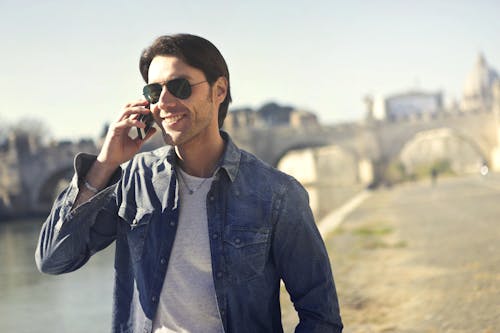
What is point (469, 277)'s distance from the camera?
5.25 metres

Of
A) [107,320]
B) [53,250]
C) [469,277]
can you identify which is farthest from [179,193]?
[107,320]

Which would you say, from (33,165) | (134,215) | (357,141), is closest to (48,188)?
(33,165)

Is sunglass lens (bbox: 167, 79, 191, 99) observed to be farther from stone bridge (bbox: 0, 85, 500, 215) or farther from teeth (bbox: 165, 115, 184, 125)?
stone bridge (bbox: 0, 85, 500, 215)

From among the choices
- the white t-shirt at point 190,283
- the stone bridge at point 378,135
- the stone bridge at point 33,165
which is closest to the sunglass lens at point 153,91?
the white t-shirt at point 190,283

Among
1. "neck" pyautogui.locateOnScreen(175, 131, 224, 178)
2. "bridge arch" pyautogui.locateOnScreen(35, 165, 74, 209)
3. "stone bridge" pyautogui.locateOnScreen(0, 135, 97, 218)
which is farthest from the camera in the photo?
"bridge arch" pyautogui.locateOnScreen(35, 165, 74, 209)

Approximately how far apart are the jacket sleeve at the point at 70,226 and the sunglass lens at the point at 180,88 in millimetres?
281

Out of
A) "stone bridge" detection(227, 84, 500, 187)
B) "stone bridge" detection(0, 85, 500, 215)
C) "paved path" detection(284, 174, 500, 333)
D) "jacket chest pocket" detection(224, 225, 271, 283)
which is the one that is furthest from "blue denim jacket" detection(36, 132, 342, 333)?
"stone bridge" detection(227, 84, 500, 187)

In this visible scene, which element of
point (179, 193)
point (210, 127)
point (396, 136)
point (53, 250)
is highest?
point (210, 127)

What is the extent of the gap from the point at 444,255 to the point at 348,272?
121cm

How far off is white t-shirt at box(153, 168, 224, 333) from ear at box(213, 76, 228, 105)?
0.29 meters

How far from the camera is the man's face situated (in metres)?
1.67

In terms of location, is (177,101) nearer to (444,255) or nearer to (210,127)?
(210,127)

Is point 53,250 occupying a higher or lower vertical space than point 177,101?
lower

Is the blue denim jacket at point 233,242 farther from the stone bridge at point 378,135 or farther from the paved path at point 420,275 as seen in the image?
the stone bridge at point 378,135
